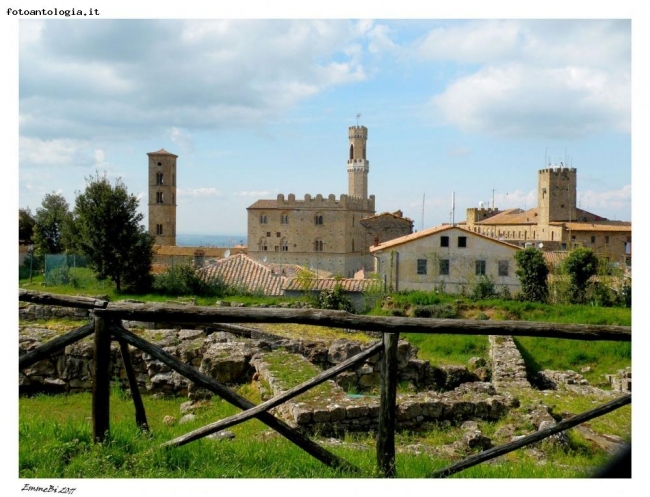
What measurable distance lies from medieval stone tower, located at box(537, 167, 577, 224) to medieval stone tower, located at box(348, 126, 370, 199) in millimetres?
25763

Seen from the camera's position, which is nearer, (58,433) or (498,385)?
(58,433)

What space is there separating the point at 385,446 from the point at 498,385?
8.32 meters

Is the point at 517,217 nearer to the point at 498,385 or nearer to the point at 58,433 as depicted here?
the point at 498,385

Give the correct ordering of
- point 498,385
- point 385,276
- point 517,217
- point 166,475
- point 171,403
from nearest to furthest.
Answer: point 166,475 < point 171,403 < point 498,385 < point 385,276 < point 517,217

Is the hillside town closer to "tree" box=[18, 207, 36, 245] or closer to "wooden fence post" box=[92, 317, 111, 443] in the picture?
"tree" box=[18, 207, 36, 245]

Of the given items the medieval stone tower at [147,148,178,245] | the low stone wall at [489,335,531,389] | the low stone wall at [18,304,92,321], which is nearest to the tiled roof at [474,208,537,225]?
the medieval stone tower at [147,148,178,245]

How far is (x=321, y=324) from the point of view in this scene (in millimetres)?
3951

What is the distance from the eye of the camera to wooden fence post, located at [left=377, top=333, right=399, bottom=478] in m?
3.84

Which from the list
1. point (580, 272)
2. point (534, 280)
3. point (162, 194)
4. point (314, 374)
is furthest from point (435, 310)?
point (162, 194)

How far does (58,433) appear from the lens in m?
4.28

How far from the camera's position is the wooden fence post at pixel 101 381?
4.05 m

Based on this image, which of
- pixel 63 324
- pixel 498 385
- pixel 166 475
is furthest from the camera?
pixel 63 324

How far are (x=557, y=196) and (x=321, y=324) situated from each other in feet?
263
